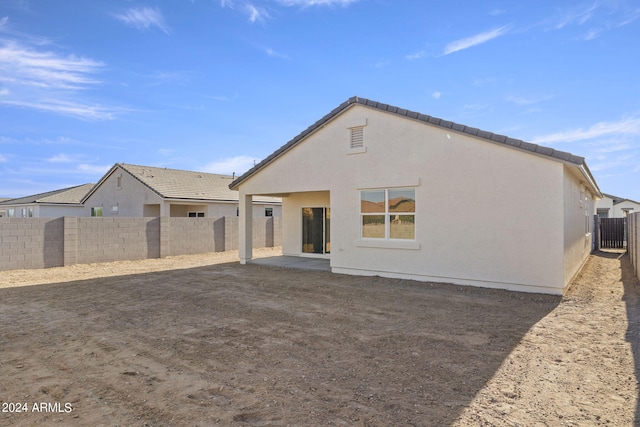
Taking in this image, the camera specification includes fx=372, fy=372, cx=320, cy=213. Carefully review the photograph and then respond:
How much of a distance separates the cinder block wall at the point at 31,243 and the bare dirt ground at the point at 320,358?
4934 mm

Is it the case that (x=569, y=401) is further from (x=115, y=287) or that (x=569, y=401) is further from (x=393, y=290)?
(x=115, y=287)

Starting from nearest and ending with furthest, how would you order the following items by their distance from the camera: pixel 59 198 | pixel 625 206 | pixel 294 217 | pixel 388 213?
pixel 388 213
pixel 294 217
pixel 59 198
pixel 625 206

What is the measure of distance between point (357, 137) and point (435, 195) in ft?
11.1

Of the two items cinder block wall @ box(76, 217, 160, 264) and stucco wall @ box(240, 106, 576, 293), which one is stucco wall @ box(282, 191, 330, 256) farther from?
cinder block wall @ box(76, 217, 160, 264)

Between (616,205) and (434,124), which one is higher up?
(434,124)

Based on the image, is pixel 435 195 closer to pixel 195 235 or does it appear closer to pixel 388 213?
pixel 388 213

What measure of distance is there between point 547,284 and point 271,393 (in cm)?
806

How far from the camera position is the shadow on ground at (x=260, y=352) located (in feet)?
12.1

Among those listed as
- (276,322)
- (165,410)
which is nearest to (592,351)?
(276,322)

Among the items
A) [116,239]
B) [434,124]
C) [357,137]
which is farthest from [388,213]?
[116,239]

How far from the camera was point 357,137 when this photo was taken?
40.9ft

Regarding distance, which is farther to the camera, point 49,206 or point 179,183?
point 49,206

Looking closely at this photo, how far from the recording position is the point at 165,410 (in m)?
3.65

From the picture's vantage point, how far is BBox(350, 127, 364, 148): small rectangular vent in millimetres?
12347
